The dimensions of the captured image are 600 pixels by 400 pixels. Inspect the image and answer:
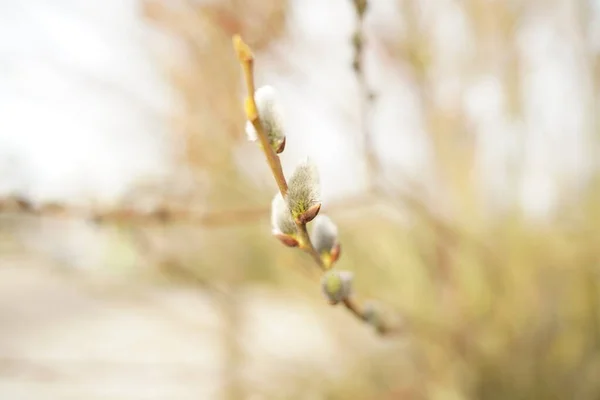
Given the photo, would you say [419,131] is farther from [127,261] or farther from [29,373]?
[29,373]

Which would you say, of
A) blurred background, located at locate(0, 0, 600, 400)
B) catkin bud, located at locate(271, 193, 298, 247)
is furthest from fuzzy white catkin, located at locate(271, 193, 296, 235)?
blurred background, located at locate(0, 0, 600, 400)

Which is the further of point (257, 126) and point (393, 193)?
point (393, 193)

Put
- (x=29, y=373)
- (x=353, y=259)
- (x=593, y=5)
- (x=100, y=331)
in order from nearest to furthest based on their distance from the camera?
(x=29, y=373)
(x=593, y=5)
(x=353, y=259)
(x=100, y=331)

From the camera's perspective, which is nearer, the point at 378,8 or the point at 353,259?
the point at 378,8

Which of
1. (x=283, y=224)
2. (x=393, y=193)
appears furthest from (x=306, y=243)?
(x=393, y=193)

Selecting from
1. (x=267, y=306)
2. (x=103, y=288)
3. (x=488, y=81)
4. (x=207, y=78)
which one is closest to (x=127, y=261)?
(x=103, y=288)

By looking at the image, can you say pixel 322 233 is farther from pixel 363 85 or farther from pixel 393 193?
pixel 393 193

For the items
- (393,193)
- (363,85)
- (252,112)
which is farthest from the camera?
(393,193)
